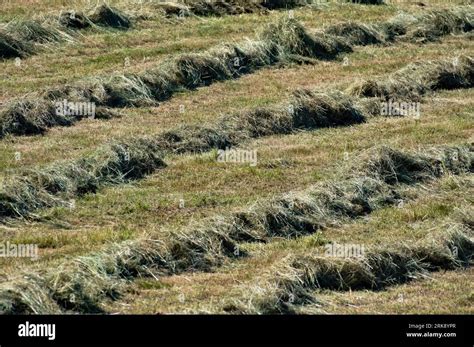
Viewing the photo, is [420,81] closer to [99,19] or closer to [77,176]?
[99,19]

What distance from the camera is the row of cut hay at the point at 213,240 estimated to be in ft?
58.4

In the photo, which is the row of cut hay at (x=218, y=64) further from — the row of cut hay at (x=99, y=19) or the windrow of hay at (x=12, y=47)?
the row of cut hay at (x=99, y=19)

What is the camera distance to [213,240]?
20.7m

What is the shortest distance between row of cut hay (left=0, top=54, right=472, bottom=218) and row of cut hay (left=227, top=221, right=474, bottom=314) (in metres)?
4.79

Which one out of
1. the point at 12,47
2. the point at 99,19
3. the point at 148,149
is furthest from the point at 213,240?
the point at 99,19

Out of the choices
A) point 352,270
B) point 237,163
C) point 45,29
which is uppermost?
point 352,270

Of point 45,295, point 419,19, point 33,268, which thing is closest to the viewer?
point 45,295

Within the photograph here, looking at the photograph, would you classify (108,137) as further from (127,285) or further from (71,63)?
(127,285)

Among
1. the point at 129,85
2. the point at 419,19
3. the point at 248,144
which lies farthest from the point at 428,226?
the point at 419,19

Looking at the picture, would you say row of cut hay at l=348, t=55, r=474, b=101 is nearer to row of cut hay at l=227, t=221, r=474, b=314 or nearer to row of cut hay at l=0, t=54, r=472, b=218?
row of cut hay at l=0, t=54, r=472, b=218

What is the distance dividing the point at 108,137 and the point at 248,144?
286 cm

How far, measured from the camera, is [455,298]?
1986 centimetres

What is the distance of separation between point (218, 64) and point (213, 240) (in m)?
11.3

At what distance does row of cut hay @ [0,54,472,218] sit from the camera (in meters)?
22.0
